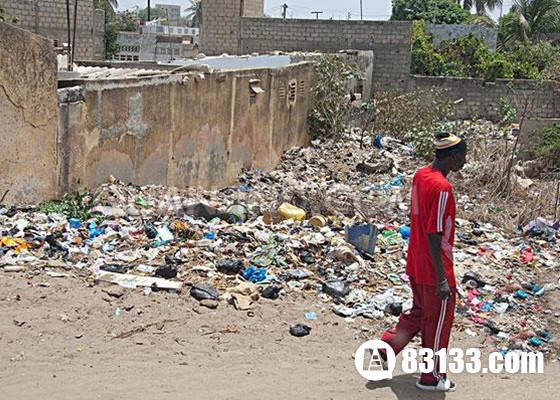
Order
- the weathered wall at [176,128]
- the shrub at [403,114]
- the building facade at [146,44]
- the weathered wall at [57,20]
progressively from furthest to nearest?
the building facade at [146,44]
the weathered wall at [57,20]
the shrub at [403,114]
the weathered wall at [176,128]

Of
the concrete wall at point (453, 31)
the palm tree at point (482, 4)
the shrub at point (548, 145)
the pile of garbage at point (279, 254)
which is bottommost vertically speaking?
the pile of garbage at point (279, 254)

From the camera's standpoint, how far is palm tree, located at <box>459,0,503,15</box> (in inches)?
1934

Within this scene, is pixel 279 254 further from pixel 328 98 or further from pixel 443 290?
pixel 328 98

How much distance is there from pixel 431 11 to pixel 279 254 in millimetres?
35963

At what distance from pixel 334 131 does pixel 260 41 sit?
636cm

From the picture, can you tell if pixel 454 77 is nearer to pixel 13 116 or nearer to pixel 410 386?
pixel 13 116

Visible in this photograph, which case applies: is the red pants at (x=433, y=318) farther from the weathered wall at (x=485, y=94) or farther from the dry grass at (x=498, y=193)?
the weathered wall at (x=485, y=94)

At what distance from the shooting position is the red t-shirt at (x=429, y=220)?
13.1ft

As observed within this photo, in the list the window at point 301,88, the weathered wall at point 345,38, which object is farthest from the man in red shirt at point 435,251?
the weathered wall at point 345,38

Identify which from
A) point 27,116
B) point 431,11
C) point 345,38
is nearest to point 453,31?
point 345,38

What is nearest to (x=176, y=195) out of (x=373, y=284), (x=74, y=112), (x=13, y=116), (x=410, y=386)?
(x=74, y=112)

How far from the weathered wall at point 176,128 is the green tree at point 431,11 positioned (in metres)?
25.3

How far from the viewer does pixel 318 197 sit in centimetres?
785

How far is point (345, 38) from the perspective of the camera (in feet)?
69.4
